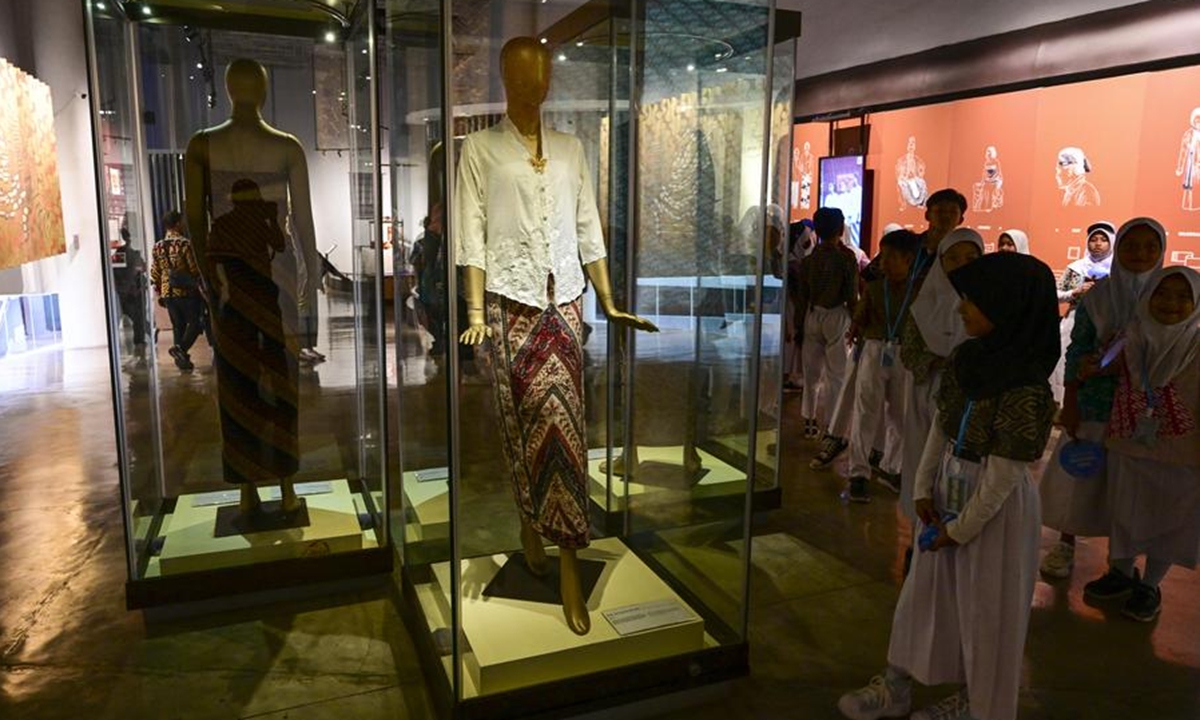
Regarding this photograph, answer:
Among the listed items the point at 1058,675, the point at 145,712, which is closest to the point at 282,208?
the point at 145,712

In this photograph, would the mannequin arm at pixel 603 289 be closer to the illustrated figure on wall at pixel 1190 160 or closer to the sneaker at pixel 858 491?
the sneaker at pixel 858 491

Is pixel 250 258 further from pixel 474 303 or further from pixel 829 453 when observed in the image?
pixel 829 453

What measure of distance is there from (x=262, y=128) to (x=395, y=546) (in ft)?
5.78

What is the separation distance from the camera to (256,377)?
3.34 m

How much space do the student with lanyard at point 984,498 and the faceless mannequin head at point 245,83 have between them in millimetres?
2553

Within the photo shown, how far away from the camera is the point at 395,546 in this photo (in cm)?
365

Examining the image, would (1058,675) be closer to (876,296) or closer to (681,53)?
(876,296)

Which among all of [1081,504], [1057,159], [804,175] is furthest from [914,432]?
[804,175]

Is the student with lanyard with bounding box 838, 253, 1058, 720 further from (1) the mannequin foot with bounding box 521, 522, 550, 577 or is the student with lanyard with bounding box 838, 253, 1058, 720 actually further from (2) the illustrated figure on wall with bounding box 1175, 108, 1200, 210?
(2) the illustrated figure on wall with bounding box 1175, 108, 1200, 210

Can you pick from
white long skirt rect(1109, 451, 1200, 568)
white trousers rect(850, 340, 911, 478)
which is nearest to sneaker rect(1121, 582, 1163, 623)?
white long skirt rect(1109, 451, 1200, 568)

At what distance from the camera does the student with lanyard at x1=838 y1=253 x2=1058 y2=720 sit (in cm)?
210

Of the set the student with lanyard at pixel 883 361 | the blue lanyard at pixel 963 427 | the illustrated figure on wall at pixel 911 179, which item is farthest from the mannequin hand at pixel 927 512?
the illustrated figure on wall at pixel 911 179

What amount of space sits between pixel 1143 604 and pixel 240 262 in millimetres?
3678

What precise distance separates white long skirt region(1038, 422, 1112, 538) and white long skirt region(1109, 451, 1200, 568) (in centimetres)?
8
